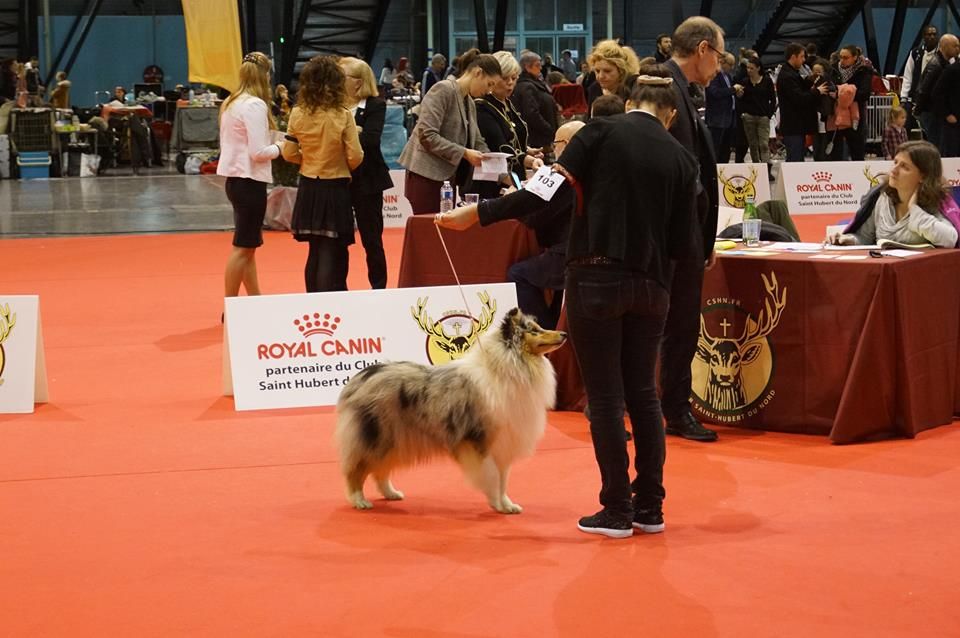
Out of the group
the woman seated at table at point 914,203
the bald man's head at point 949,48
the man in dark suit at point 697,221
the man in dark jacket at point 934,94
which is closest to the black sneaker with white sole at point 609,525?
the man in dark suit at point 697,221

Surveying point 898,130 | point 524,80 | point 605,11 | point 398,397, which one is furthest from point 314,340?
point 605,11

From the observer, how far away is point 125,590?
134 inches

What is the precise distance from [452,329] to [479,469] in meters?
1.74

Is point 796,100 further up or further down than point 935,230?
further up

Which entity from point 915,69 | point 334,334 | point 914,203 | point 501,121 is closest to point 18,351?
point 334,334

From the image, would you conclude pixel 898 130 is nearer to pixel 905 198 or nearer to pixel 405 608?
pixel 905 198

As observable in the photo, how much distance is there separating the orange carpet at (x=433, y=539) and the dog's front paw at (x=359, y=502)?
5 centimetres

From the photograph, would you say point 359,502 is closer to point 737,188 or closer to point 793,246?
point 793,246

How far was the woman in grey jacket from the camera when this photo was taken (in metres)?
6.67

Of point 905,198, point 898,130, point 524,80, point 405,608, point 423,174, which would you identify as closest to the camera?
point 405,608

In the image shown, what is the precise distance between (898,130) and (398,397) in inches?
495

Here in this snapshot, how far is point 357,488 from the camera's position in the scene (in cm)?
415

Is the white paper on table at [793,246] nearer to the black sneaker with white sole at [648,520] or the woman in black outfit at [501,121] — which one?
the woman in black outfit at [501,121]

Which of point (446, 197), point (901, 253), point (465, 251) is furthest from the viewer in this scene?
point (446, 197)
